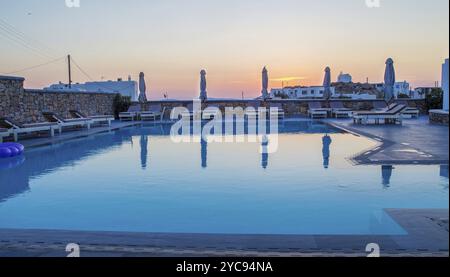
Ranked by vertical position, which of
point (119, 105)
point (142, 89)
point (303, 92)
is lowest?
point (119, 105)

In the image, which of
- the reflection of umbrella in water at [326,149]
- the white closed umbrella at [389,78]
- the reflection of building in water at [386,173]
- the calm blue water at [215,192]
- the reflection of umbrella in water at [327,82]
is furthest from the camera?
the reflection of umbrella in water at [327,82]

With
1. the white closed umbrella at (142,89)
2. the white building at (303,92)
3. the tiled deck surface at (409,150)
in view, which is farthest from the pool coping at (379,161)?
the white building at (303,92)

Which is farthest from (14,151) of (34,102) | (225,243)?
(225,243)

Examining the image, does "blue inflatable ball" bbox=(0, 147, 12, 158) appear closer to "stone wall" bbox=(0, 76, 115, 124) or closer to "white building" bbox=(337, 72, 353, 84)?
"stone wall" bbox=(0, 76, 115, 124)

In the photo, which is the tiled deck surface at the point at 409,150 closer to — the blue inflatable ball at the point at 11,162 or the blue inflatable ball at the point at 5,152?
the blue inflatable ball at the point at 11,162

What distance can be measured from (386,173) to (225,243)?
147 inches

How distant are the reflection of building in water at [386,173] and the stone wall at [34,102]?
10.5 m

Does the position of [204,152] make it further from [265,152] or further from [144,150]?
[144,150]

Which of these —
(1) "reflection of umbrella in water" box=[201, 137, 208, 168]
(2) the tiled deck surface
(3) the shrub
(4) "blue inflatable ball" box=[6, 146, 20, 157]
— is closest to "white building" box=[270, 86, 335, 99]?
(3) the shrub

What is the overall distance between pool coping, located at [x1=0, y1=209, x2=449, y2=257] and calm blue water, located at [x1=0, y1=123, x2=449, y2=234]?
12.0 inches

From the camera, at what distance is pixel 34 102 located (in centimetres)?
1345

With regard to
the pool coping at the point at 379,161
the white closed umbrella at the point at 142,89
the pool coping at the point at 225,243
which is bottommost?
the pool coping at the point at 225,243

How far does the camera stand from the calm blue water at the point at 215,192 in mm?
3908
